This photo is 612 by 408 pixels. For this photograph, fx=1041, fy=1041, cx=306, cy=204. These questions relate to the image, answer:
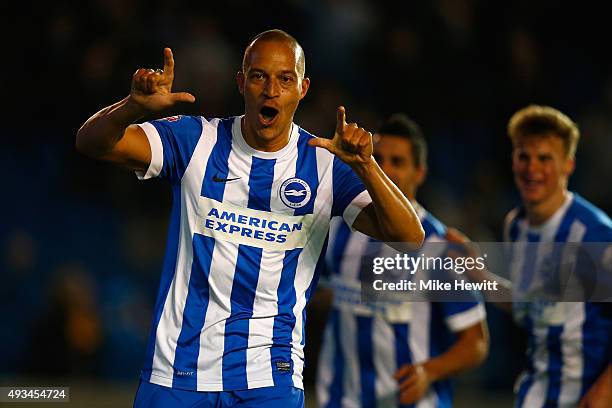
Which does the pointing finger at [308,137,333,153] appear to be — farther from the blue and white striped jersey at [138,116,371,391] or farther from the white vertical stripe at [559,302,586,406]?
the white vertical stripe at [559,302,586,406]

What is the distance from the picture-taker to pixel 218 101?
920 cm

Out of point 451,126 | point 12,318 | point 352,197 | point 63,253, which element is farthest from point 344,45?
point 352,197

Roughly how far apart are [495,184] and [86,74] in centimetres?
375

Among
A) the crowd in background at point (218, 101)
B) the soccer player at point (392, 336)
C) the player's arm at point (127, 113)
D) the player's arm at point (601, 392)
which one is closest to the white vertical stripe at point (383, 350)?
the soccer player at point (392, 336)

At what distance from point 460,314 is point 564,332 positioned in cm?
53

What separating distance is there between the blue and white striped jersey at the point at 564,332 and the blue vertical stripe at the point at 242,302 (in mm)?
2028

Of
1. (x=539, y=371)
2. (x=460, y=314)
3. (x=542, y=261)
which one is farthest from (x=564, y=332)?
(x=460, y=314)

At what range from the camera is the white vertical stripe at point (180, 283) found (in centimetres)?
385

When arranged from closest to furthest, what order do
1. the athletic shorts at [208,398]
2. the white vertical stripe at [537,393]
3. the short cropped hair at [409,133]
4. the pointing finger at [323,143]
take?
the pointing finger at [323,143]
the athletic shorts at [208,398]
the white vertical stripe at [537,393]
the short cropped hair at [409,133]

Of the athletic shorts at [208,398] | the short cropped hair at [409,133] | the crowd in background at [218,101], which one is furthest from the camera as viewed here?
the crowd in background at [218,101]

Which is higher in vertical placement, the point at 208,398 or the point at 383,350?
the point at 383,350

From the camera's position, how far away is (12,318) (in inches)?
344

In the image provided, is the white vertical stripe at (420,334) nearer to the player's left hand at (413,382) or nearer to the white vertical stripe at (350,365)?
the player's left hand at (413,382)

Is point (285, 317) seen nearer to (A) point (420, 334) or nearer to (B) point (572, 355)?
(A) point (420, 334)
